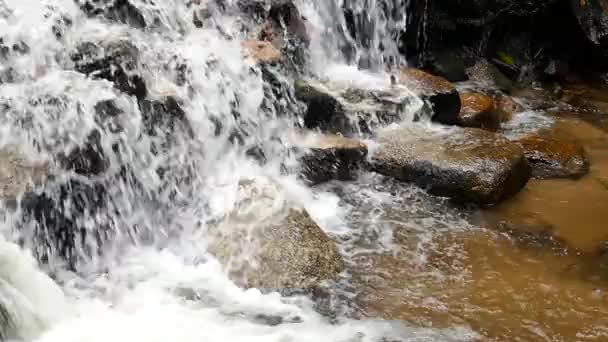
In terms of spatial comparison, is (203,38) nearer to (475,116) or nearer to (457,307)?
(475,116)

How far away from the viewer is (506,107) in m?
8.67

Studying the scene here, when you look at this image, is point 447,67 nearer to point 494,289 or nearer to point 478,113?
point 478,113

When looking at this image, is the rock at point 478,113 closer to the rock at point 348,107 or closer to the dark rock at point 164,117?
the rock at point 348,107

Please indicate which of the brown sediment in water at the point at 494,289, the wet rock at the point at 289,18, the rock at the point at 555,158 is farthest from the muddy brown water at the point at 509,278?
the wet rock at the point at 289,18

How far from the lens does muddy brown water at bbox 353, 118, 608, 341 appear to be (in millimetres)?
4312

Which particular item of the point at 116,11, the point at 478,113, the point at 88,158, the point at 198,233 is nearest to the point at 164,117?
the point at 88,158

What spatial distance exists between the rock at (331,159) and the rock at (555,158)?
1965 mm

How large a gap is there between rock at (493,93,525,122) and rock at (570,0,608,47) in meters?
1.85

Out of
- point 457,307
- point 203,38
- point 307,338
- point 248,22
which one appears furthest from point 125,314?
point 248,22

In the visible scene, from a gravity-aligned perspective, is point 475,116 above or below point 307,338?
above

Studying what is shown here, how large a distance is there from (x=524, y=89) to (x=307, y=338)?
22.7 ft

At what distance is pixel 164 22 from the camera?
6855 mm

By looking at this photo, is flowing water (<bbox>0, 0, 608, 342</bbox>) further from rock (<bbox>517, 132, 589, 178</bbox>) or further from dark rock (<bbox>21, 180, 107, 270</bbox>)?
→ rock (<bbox>517, 132, 589, 178</bbox>)

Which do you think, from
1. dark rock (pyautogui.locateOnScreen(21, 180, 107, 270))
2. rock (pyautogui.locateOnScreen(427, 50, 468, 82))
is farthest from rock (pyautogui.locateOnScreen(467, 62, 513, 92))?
dark rock (pyautogui.locateOnScreen(21, 180, 107, 270))
